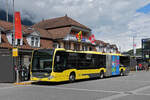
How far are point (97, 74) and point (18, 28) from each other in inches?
368

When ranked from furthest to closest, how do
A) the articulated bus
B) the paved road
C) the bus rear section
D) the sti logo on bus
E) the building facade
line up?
1. the sti logo on bus
2. the bus rear section
3. the building facade
4. the articulated bus
5. the paved road

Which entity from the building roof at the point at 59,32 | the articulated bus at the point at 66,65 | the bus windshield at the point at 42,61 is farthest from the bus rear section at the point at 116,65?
the building roof at the point at 59,32

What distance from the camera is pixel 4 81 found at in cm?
1633

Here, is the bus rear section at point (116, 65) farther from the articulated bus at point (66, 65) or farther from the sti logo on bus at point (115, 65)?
the articulated bus at point (66, 65)

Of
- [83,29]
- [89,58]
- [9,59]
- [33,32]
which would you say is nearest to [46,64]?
[9,59]

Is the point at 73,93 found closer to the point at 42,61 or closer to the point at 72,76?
the point at 42,61

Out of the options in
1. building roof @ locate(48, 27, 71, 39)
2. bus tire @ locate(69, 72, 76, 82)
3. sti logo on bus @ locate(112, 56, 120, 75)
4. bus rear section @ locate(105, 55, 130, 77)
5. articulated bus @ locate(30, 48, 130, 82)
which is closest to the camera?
articulated bus @ locate(30, 48, 130, 82)

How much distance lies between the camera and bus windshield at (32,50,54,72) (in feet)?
48.2

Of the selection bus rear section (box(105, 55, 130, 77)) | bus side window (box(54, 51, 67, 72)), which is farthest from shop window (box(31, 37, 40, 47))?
bus side window (box(54, 51, 67, 72))

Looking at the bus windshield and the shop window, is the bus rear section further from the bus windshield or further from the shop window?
the shop window

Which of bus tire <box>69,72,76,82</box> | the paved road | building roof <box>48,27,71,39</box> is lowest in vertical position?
the paved road

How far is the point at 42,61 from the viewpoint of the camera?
1507 centimetres

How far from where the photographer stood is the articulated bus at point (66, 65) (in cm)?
1464

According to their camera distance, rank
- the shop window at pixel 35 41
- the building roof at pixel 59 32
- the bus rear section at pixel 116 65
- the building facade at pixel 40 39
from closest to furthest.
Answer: the building facade at pixel 40 39 → the bus rear section at pixel 116 65 → the shop window at pixel 35 41 → the building roof at pixel 59 32
